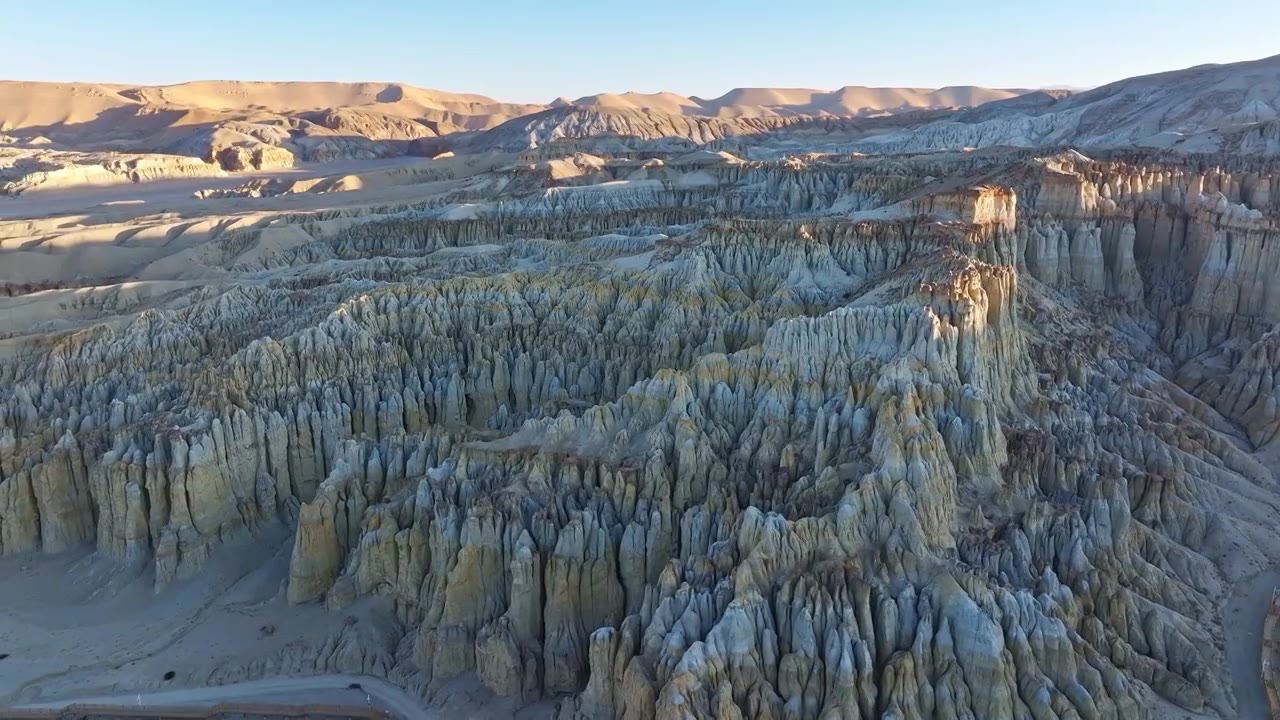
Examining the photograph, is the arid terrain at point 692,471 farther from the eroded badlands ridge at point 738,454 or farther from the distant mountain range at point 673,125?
the distant mountain range at point 673,125

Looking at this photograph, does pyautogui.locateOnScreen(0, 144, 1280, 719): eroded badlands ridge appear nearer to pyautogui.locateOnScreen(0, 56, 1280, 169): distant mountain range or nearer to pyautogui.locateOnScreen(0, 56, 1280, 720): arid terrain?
pyautogui.locateOnScreen(0, 56, 1280, 720): arid terrain

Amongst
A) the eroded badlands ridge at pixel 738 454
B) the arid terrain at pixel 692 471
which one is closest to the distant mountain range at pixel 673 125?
the arid terrain at pixel 692 471

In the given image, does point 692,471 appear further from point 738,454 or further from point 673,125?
point 673,125

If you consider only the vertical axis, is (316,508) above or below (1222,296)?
below

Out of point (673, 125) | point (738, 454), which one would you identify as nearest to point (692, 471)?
point (738, 454)

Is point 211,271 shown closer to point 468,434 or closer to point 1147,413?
point 468,434

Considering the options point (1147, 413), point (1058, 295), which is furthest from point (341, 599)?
point (1058, 295)
